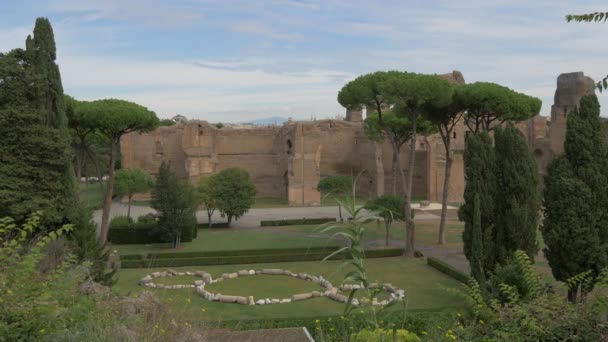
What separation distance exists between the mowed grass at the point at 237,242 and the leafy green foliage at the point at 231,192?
1.30 m

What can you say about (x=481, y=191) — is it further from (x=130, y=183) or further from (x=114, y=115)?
(x=130, y=183)

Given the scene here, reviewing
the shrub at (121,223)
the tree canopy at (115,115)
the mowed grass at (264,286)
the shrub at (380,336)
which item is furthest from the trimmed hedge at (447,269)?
the shrub at (121,223)

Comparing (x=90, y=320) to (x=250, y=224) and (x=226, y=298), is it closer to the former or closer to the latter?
(x=226, y=298)

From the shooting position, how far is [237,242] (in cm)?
2527

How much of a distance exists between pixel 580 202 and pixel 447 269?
6290 millimetres

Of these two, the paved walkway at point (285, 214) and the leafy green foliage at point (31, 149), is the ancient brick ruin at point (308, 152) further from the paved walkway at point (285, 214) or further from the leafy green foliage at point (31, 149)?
the leafy green foliage at point (31, 149)

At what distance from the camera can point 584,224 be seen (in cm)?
1326

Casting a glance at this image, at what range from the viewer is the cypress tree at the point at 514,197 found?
14906 mm

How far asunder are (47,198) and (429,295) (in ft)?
38.8

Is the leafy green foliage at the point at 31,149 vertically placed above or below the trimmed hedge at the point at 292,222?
above

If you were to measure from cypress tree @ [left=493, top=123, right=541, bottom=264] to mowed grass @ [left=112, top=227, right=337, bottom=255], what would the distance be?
8.47m

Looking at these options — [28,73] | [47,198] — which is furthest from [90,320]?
[28,73]

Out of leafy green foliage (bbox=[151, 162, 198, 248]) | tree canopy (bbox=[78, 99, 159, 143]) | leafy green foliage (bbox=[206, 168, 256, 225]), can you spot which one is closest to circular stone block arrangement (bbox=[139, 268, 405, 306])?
leafy green foliage (bbox=[151, 162, 198, 248])

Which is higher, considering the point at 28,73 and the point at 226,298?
the point at 28,73
